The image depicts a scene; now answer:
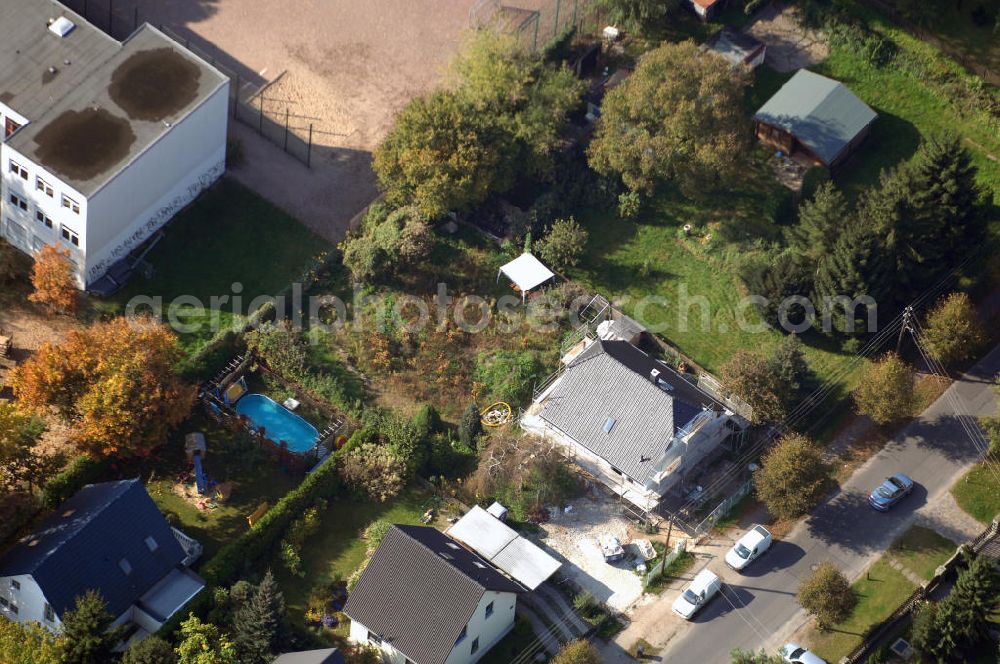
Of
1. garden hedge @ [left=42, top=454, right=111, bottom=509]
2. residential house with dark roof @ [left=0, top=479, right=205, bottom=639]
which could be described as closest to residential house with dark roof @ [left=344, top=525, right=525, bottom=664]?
residential house with dark roof @ [left=0, top=479, right=205, bottom=639]

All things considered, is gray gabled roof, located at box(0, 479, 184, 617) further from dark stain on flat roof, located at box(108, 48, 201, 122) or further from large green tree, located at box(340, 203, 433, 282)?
dark stain on flat roof, located at box(108, 48, 201, 122)

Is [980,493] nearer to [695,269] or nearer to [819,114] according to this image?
[695,269]

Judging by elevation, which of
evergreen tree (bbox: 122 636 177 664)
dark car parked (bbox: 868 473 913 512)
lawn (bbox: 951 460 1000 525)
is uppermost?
lawn (bbox: 951 460 1000 525)

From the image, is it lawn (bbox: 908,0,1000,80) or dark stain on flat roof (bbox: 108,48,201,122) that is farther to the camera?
lawn (bbox: 908,0,1000,80)

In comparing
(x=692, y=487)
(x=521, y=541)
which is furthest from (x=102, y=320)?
(x=692, y=487)

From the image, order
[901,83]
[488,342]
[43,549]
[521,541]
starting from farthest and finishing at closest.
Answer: [901,83] → [488,342] → [521,541] → [43,549]

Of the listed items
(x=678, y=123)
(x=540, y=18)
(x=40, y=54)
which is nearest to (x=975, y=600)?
(x=678, y=123)

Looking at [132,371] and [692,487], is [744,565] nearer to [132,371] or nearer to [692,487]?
[692,487]
